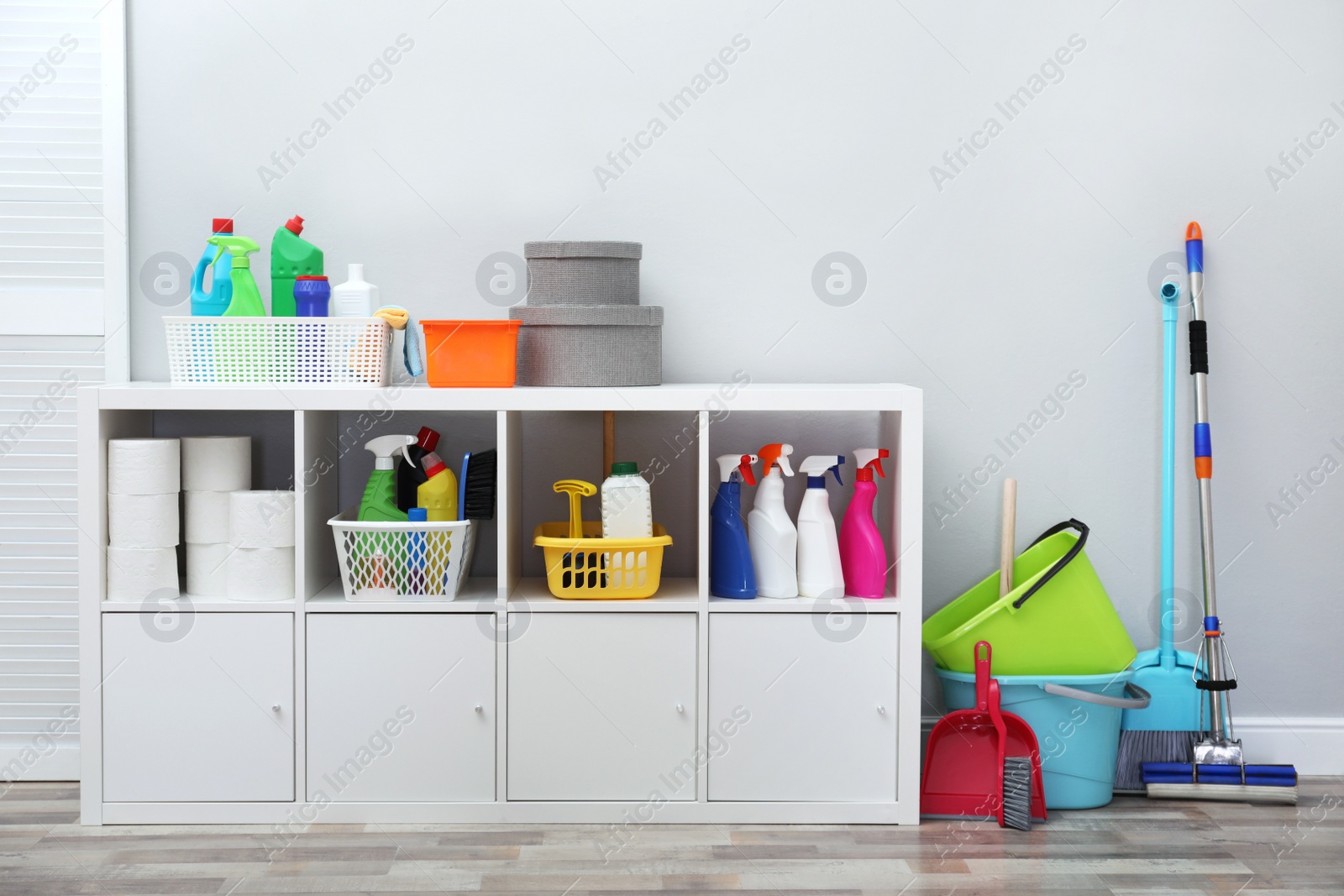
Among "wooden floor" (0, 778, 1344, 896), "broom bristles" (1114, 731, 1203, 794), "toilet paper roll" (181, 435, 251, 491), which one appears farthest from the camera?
"broom bristles" (1114, 731, 1203, 794)

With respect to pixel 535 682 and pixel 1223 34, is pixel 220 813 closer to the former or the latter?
pixel 535 682

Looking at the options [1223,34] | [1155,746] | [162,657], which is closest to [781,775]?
[1155,746]

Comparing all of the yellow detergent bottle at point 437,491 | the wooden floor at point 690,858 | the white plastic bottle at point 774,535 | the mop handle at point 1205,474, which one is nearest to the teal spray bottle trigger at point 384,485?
the yellow detergent bottle at point 437,491

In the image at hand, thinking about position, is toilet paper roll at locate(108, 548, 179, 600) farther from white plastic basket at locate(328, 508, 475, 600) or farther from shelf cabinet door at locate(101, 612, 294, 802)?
white plastic basket at locate(328, 508, 475, 600)

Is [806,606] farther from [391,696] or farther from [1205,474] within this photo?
[1205,474]

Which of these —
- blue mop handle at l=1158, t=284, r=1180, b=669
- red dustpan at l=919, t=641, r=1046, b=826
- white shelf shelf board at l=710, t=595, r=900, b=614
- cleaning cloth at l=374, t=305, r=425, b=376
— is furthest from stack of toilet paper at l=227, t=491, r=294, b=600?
blue mop handle at l=1158, t=284, r=1180, b=669

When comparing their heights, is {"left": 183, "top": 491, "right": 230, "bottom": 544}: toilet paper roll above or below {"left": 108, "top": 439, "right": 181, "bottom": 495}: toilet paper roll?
below

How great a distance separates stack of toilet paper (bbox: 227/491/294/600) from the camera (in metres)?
1.99

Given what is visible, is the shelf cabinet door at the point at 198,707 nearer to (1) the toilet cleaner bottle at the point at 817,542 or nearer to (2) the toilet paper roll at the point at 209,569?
(2) the toilet paper roll at the point at 209,569

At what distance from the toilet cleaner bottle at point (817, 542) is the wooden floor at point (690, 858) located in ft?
1.54

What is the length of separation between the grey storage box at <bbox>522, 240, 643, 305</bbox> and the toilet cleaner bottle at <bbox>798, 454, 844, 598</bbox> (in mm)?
551

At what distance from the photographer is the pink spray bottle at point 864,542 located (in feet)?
6.77

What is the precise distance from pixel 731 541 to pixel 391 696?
0.73 m

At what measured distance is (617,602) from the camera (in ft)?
6.59
